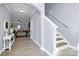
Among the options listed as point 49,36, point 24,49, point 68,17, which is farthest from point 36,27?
point 68,17

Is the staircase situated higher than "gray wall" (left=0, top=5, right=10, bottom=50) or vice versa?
"gray wall" (left=0, top=5, right=10, bottom=50)

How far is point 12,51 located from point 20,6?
22.8 inches

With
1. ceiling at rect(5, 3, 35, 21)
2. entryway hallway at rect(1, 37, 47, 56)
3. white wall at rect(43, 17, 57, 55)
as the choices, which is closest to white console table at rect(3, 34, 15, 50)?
entryway hallway at rect(1, 37, 47, 56)

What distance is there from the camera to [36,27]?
1.65 m

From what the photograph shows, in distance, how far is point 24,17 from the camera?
161 cm

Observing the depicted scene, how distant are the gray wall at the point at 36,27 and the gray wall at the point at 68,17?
15 cm

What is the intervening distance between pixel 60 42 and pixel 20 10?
0.65m

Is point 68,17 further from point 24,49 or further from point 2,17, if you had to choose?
point 2,17

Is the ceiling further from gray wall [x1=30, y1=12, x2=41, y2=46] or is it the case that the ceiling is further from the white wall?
the white wall

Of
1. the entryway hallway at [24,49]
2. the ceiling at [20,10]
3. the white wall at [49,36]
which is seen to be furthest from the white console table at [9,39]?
the white wall at [49,36]

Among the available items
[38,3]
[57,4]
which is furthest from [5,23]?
[57,4]

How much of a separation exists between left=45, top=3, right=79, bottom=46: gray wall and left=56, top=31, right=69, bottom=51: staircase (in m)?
0.05

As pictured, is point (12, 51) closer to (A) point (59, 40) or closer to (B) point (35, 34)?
(B) point (35, 34)

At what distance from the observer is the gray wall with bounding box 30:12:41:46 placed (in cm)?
163
